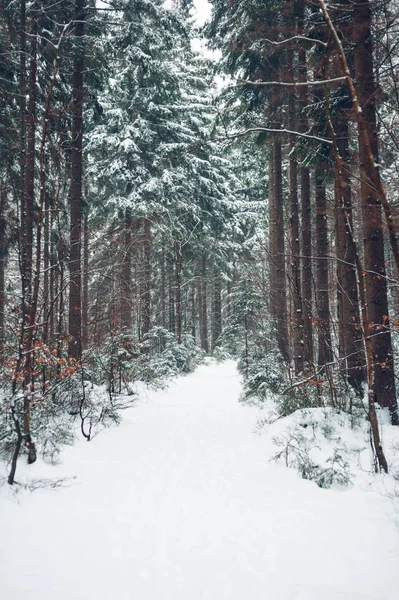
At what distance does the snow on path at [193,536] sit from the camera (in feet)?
8.01

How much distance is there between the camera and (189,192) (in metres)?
18.3

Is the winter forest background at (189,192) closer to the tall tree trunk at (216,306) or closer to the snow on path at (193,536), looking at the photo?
the snow on path at (193,536)

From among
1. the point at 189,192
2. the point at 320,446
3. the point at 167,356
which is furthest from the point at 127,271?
the point at 320,446

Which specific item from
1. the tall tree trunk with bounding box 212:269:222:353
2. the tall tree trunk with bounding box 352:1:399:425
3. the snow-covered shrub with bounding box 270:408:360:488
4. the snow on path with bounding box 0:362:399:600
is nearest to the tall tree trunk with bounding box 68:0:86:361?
the snow on path with bounding box 0:362:399:600

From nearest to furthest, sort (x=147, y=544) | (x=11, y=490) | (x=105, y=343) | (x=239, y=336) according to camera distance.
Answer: (x=147, y=544)
(x=11, y=490)
(x=105, y=343)
(x=239, y=336)

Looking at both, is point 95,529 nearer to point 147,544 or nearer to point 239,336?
point 147,544

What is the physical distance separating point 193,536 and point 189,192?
17110 mm

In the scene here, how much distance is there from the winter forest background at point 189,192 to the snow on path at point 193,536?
0.91 meters

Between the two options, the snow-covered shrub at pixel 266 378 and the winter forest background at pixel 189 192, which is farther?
the snow-covered shrub at pixel 266 378

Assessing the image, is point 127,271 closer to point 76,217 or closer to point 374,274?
point 76,217

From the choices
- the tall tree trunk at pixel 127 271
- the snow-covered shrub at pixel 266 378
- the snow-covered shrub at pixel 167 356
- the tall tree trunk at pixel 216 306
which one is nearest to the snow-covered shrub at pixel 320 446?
the snow-covered shrub at pixel 266 378

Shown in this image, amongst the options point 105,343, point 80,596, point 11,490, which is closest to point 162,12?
point 105,343

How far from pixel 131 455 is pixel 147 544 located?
2.83 m

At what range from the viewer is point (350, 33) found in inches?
233
